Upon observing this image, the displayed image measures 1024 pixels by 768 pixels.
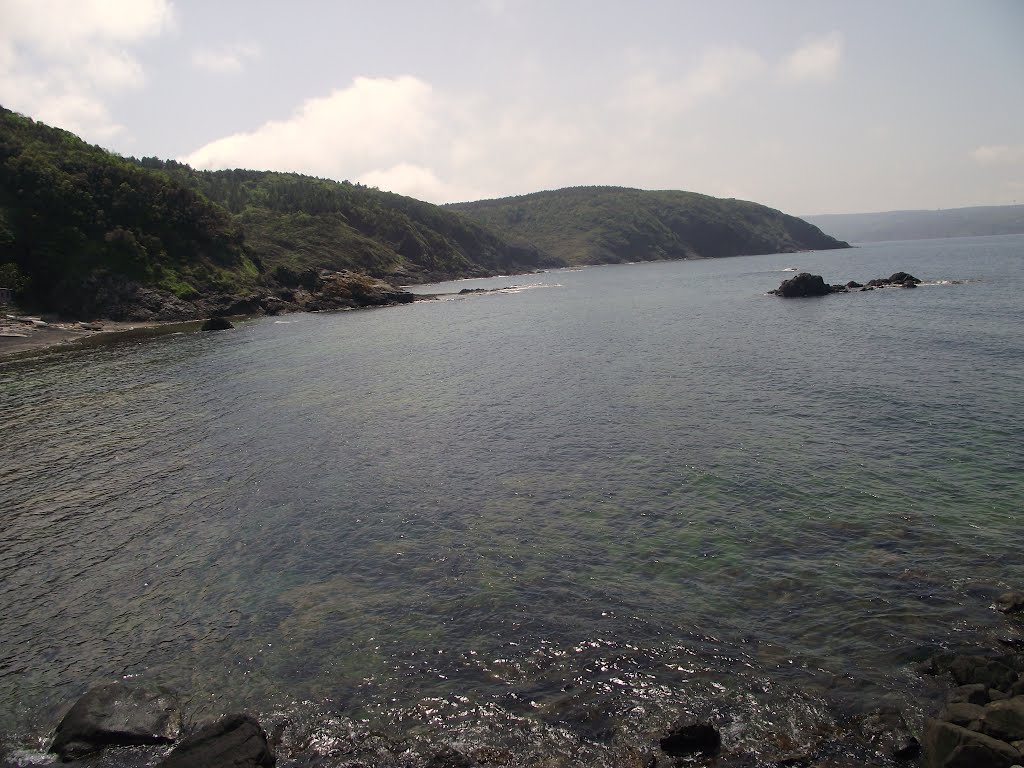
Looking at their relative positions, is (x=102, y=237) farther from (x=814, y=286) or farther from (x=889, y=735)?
(x=889, y=735)

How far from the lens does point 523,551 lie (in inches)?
880

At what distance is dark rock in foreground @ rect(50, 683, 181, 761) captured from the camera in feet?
46.6

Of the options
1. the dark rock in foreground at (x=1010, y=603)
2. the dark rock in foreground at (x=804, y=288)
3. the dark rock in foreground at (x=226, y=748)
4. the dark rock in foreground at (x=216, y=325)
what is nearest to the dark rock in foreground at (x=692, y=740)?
the dark rock in foreground at (x=226, y=748)

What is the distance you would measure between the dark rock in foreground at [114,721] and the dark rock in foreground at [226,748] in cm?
138

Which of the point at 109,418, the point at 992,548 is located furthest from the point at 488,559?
the point at 109,418

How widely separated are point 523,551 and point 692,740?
10.0 m

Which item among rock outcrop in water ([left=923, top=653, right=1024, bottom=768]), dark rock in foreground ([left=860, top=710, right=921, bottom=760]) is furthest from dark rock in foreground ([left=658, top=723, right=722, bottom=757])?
rock outcrop in water ([left=923, top=653, right=1024, bottom=768])

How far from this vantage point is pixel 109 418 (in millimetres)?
43625

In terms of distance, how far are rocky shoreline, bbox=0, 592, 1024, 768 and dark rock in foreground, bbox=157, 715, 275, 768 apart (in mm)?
22

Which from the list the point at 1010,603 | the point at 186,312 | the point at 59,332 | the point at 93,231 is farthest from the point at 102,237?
the point at 1010,603

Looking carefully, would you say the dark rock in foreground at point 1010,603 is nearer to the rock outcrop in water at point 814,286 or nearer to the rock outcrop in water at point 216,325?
the rock outcrop in water at point 216,325

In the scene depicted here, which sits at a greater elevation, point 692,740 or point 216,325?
point 216,325

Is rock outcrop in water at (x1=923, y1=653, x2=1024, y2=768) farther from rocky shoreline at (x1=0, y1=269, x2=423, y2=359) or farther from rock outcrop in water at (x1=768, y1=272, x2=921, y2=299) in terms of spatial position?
rock outcrop in water at (x1=768, y1=272, x2=921, y2=299)

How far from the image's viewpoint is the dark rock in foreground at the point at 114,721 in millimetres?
14219
